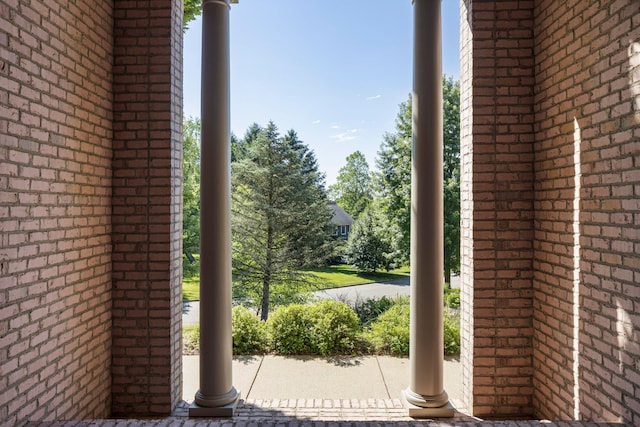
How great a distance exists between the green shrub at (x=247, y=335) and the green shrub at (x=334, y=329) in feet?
2.23

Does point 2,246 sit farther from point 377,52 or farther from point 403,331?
point 377,52

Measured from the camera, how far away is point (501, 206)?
3432 millimetres

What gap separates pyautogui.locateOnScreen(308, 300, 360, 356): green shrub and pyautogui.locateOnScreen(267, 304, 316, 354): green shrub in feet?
0.29

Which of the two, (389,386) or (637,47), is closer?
(637,47)

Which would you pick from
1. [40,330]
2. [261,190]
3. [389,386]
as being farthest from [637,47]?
[261,190]

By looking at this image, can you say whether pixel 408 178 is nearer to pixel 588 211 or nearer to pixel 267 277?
pixel 267 277

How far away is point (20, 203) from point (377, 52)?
26.4 m

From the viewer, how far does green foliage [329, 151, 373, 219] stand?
3550 cm

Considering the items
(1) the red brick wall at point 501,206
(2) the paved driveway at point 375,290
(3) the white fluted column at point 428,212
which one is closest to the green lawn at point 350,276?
(2) the paved driveway at point 375,290

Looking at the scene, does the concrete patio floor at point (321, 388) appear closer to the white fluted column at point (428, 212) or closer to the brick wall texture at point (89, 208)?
the white fluted column at point (428, 212)

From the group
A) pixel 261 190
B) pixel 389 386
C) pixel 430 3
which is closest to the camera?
pixel 430 3

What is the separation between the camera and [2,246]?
7.23ft

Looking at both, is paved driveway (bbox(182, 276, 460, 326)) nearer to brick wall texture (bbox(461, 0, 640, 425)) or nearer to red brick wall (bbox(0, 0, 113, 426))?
brick wall texture (bbox(461, 0, 640, 425))

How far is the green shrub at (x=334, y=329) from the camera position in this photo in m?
4.77
